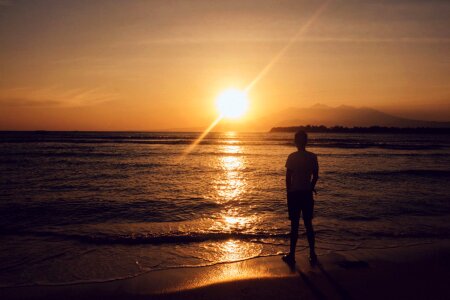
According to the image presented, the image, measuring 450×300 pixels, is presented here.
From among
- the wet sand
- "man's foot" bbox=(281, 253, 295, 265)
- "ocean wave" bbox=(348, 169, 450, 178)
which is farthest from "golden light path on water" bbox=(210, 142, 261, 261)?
"ocean wave" bbox=(348, 169, 450, 178)

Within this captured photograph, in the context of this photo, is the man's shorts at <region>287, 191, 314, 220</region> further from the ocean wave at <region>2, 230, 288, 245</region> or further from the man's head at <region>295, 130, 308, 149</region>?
the ocean wave at <region>2, 230, 288, 245</region>

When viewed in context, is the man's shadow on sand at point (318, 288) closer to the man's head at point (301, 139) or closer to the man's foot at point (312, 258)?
the man's foot at point (312, 258)

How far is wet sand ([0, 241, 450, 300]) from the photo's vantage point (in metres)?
4.85

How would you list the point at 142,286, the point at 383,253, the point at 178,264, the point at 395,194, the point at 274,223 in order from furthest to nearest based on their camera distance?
the point at 395,194, the point at 274,223, the point at 383,253, the point at 178,264, the point at 142,286

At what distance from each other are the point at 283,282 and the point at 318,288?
536mm

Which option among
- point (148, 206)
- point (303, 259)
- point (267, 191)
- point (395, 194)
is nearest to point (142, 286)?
point (303, 259)

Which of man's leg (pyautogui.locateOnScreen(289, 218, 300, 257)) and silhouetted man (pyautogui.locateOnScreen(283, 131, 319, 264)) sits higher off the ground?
silhouetted man (pyautogui.locateOnScreen(283, 131, 319, 264))

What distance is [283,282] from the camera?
206 inches

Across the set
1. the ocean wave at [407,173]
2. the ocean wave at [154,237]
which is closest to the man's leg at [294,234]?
the ocean wave at [154,237]

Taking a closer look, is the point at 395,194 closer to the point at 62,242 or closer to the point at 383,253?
the point at 383,253

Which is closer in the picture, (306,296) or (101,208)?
(306,296)

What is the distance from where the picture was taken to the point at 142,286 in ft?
17.2

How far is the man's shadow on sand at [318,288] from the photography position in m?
4.79

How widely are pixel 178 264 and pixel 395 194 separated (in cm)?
1103
